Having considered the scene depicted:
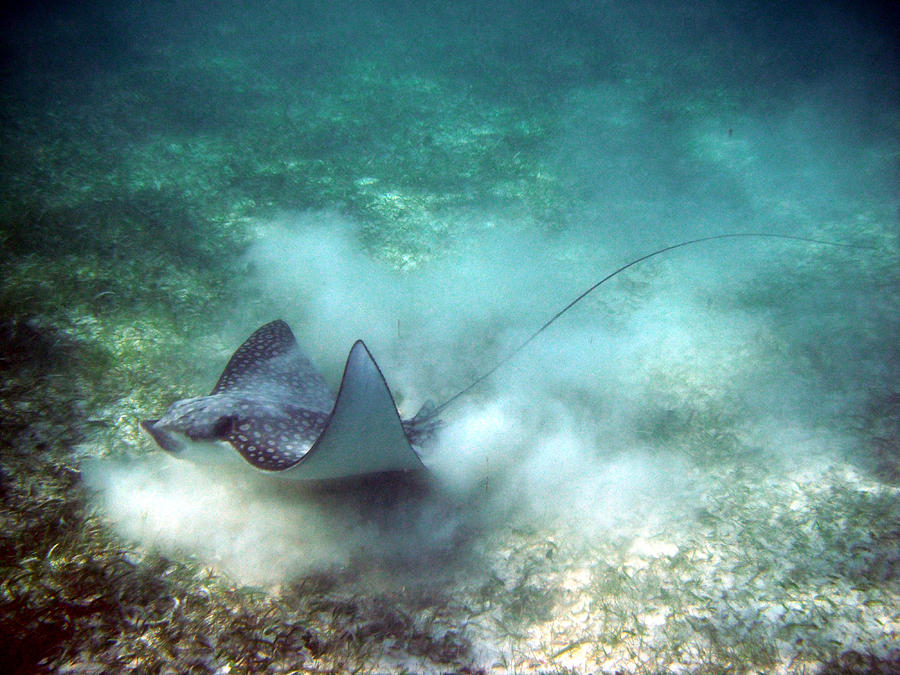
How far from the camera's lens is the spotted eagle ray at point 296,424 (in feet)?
6.92

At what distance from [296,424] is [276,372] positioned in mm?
951

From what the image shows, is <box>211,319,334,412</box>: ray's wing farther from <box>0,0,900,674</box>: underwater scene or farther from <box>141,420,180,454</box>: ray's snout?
<box>141,420,180,454</box>: ray's snout

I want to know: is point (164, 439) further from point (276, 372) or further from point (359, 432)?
point (359, 432)

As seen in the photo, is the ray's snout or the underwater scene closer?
the underwater scene

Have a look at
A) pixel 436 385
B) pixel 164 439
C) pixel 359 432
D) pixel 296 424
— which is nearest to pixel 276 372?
pixel 296 424

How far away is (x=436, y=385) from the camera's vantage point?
13.8 feet

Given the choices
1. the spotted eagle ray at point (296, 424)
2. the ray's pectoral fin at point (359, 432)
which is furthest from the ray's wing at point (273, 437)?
the ray's pectoral fin at point (359, 432)

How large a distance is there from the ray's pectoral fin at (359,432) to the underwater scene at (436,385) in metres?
0.03

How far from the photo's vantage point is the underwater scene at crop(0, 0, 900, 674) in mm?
2225

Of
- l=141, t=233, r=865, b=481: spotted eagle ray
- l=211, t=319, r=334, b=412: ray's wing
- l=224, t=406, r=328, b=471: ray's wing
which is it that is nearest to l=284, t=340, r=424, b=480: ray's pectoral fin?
l=141, t=233, r=865, b=481: spotted eagle ray

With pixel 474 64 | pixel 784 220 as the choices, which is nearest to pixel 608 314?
pixel 784 220

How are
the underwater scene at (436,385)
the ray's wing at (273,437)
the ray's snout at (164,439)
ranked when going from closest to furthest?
the underwater scene at (436,385) < the ray's wing at (273,437) < the ray's snout at (164,439)

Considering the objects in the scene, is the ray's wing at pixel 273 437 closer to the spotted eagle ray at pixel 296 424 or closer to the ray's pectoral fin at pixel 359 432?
the spotted eagle ray at pixel 296 424

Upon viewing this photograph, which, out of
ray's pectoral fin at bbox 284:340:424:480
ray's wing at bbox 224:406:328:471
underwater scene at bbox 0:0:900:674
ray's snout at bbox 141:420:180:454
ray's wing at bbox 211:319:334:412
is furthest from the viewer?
ray's wing at bbox 211:319:334:412
